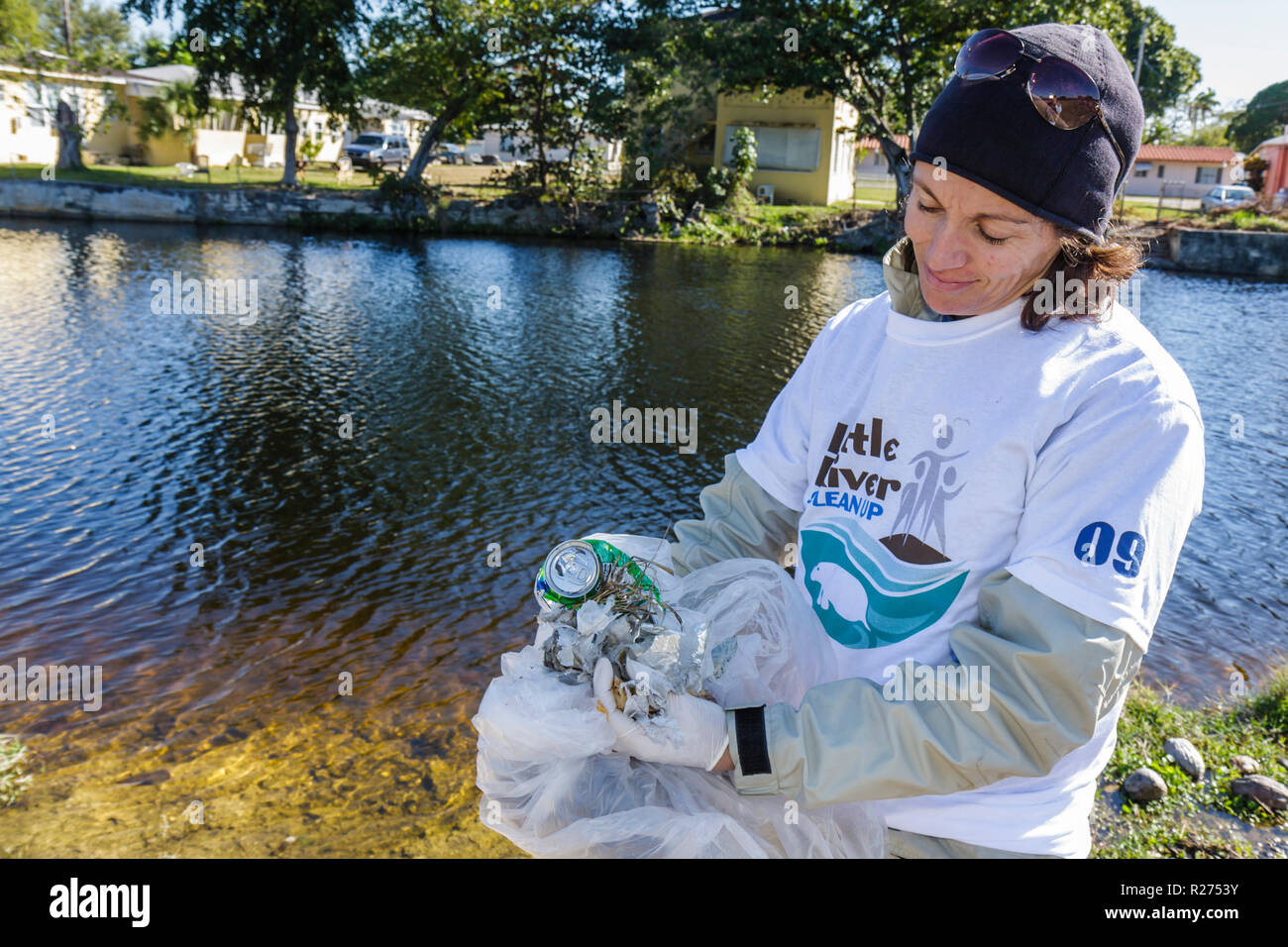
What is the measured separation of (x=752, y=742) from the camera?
1561 mm

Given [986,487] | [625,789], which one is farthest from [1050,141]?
[625,789]

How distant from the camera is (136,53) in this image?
50781 millimetres

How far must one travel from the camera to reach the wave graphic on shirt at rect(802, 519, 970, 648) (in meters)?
1.65

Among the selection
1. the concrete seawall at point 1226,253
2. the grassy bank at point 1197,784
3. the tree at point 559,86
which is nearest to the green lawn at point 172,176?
the tree at point 559,86

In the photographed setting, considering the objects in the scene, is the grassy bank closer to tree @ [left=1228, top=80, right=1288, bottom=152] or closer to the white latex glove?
the white latex glove

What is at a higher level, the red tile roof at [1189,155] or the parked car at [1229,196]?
the red tile roof at [1189,155]

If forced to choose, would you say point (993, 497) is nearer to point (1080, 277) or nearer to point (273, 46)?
point (1080, 277)

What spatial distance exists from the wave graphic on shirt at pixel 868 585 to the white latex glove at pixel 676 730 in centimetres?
34

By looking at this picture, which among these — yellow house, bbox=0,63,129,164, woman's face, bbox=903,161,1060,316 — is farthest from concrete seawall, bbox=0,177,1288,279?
woman's face, bbox=903,161,1060,316

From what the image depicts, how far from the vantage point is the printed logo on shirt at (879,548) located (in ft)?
5.42

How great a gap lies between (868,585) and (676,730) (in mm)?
459

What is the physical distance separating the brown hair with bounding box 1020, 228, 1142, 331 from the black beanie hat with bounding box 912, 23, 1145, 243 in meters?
0.03

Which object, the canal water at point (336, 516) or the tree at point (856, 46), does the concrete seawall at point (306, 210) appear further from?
the canal water at point (336, 516)

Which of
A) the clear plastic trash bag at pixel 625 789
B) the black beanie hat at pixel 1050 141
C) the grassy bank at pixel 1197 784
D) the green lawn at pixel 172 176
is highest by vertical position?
the green lawn at pixel 172 176
